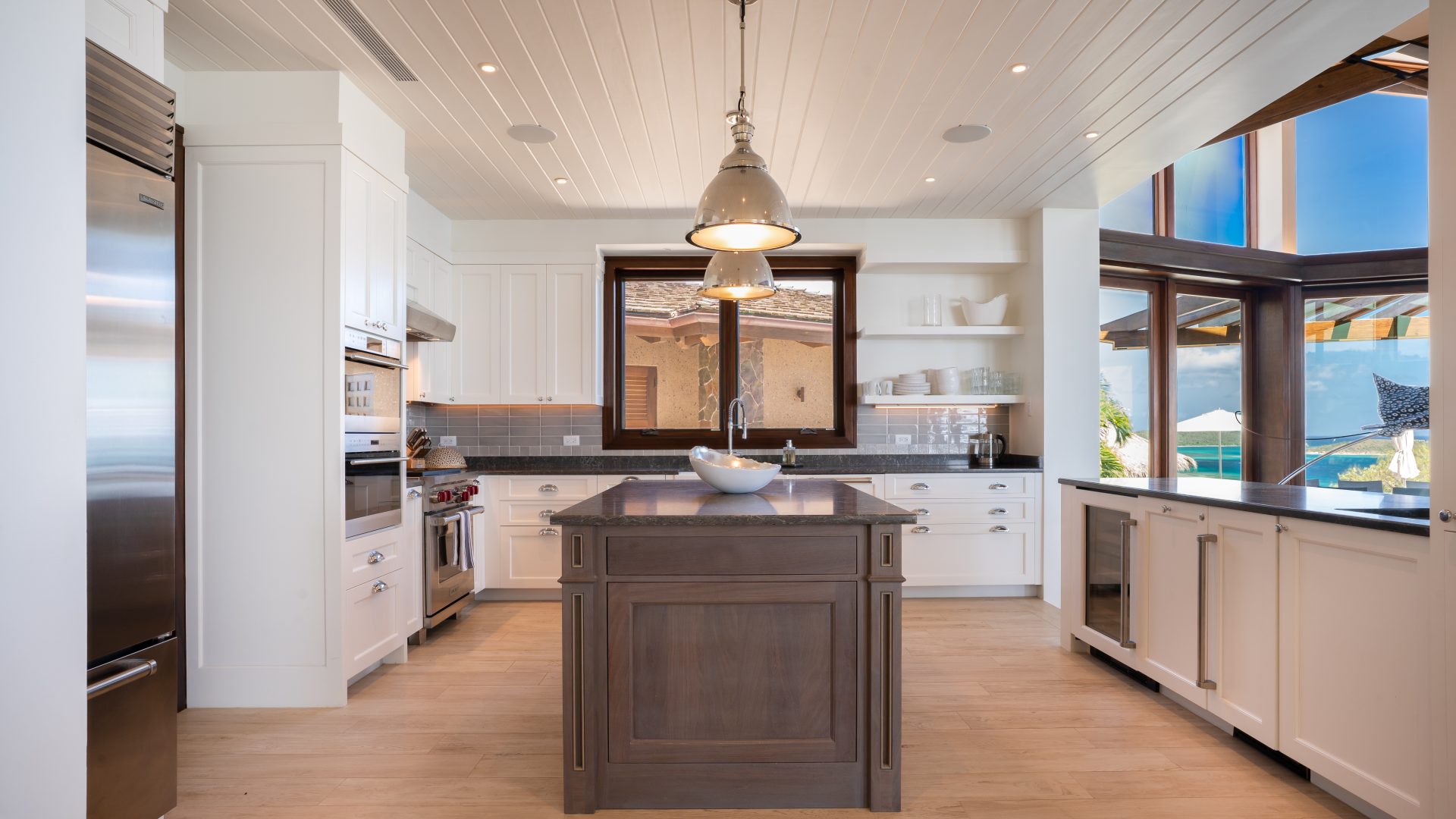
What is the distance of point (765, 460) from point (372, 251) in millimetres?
3094

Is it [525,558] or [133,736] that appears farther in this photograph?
[525,558]

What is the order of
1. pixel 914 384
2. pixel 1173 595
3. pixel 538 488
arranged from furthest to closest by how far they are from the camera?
pixel 914 384, pixel 538 488, pixel 1173 595

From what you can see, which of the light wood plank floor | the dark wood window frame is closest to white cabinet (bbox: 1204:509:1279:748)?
the light wood plank floor

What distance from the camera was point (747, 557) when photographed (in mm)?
2312

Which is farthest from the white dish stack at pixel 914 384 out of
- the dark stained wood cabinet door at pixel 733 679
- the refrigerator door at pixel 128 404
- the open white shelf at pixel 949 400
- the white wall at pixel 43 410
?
the white wall at pixel 43 410

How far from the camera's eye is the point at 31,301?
1220mm

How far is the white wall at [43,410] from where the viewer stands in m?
1.17

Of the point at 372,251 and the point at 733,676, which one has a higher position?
the point at 372,251

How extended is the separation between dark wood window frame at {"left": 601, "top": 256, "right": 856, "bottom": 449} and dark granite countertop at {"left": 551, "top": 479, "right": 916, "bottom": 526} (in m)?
2.63

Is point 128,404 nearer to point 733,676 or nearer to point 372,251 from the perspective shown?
point 372,251

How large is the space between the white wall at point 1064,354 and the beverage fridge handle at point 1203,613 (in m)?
2.27

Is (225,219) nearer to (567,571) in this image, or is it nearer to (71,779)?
(567,571)

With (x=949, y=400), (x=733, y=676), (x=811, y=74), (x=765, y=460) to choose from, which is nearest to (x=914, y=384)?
(x=949, y=400)

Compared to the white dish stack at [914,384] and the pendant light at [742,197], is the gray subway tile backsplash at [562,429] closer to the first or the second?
the white dish stack at [914,384]
